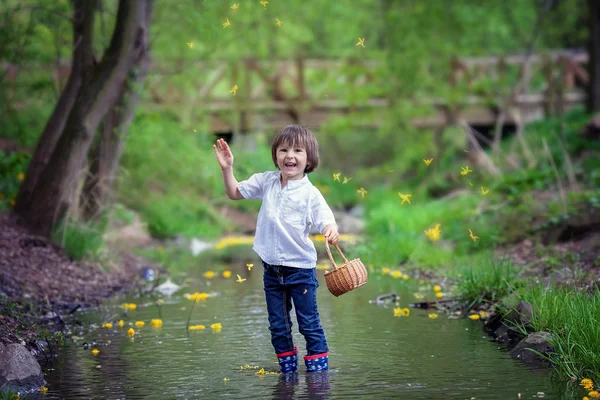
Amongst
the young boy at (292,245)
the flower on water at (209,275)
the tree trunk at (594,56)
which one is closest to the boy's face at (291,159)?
the young boy at (292,245)

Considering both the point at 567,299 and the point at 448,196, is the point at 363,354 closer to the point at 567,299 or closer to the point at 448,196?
the point at 567,299

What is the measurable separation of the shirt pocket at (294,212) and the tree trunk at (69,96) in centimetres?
541

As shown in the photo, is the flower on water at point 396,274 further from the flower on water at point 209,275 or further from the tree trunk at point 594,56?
the tree trunk at point 594,56

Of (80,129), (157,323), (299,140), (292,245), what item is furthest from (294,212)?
(80,129)

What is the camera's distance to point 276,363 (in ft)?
21.6

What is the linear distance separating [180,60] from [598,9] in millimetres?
8590

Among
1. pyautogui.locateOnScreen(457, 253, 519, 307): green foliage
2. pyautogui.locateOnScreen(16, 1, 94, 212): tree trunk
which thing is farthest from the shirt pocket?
pyautogui.locateOnScreen(16, 1, 94, 212): tree trunk

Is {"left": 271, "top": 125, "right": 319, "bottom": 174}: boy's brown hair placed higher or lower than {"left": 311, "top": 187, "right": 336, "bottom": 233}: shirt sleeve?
higher

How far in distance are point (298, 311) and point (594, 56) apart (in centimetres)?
1470

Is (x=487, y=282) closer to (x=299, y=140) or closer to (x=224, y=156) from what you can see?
(x=299, y=140)

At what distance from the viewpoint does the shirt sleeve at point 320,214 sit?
6.19m

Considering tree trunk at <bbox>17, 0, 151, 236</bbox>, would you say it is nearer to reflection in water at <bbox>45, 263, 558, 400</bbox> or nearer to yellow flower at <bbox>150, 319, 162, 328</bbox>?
reflection in water at <bbox>45, 263, 558, 400</bbox>

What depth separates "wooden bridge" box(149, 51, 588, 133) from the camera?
2133 centimetres

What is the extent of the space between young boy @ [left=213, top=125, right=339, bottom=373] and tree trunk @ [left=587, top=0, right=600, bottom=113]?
14.3 m
